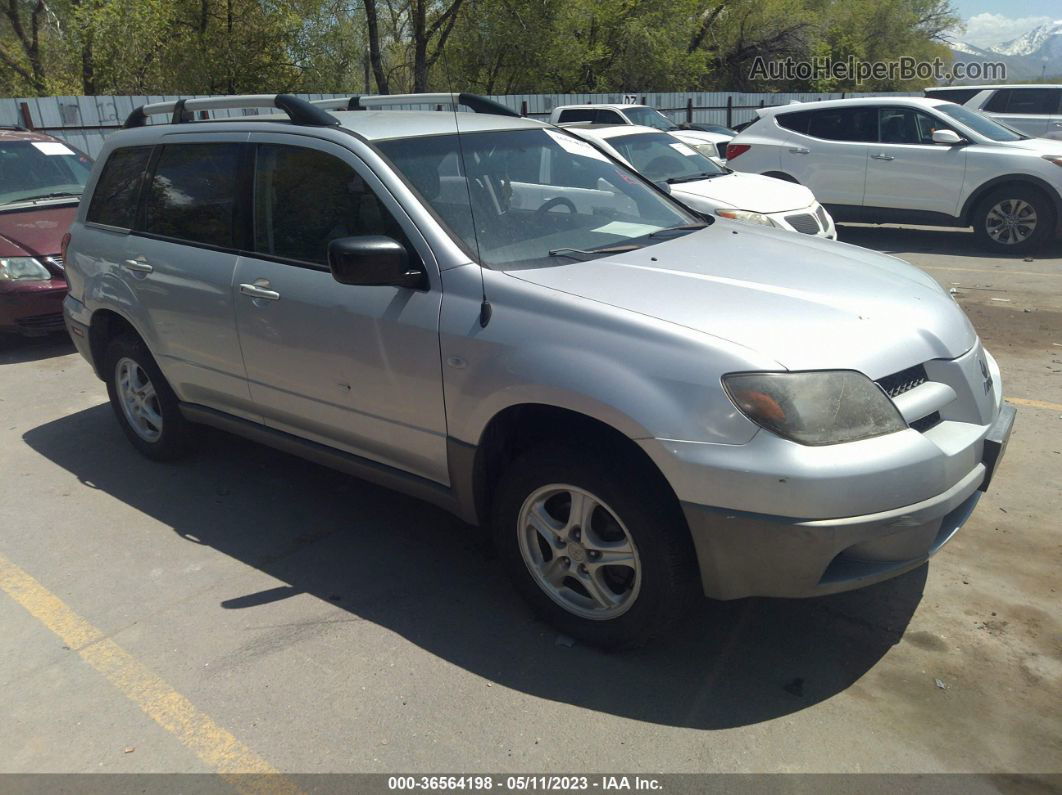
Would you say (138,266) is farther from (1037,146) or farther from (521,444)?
(1037,146)

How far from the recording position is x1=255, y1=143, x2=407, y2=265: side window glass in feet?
12.0

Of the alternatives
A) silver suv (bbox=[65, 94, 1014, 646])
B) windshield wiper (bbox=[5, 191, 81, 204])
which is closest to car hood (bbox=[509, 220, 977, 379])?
silver suv (bbox=[65, 94, 1014, 646])

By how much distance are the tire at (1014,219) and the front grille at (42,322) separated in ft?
32.6

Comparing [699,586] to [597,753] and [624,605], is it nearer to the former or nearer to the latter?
[624,605]

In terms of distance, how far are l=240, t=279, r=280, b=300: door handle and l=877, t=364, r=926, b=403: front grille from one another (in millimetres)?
2506

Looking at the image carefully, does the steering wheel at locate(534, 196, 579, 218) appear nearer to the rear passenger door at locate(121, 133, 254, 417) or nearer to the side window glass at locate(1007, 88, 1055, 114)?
the rear passenger door at locate(121, 133, 254, 417)

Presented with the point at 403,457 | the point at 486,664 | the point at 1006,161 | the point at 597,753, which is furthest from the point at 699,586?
the point at 1006,161

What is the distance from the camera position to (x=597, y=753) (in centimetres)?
277

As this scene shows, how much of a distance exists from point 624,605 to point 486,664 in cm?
56

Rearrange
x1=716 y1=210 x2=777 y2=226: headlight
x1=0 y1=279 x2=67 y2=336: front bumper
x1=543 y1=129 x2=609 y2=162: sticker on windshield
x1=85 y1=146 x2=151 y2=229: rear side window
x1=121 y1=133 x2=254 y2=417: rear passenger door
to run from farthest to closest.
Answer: x1=716 y1=210 x2=777 y2=226: headlight
x1=0 y1=279 x2=67 y2=336: front bumper
x1=85 y1=146 x2=151 y2=229: rear side window
x1=543 y1=129 x2=609 y2=162: sticker on windshield
x1=121 y1=133 x2=254 y2=417: rear passenger door

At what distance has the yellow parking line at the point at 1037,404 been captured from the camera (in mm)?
5445

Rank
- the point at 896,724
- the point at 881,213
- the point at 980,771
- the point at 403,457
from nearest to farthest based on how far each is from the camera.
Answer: the point at 980,771, the point at 896,724, the point at 403,457, the point at 881,213

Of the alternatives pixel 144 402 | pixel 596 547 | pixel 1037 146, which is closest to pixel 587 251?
pixel 596 547

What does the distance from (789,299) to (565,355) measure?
2.71 feet
